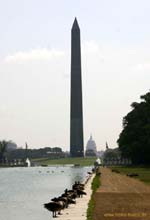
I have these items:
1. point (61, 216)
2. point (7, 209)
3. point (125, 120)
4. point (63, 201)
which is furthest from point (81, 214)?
point (125, 120)

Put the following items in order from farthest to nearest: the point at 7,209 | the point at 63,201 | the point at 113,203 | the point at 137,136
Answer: the point at 137,136, the point at 7,209, the point at 113,203, the point at 63,201

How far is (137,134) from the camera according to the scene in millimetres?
135750

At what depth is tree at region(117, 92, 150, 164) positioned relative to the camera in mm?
131250

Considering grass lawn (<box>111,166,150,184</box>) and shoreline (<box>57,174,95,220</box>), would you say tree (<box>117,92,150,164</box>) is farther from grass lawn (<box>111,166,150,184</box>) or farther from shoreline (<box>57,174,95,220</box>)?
shoreline (<box>57,174,95,220</box>)

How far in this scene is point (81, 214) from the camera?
1216 inches

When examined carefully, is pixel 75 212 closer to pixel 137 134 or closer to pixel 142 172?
pixel 142 172

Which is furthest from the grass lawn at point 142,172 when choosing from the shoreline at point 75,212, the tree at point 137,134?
the shoreline at point 75,212

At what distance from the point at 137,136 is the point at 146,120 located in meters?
4.66

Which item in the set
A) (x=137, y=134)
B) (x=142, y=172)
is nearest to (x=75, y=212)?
(x=142, y=172)

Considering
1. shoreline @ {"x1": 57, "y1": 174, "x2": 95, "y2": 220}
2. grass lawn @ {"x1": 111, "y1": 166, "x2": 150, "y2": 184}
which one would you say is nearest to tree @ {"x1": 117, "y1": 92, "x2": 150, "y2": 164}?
grass lawn @ {"x1": 111, "y1": 166, "x2": 150, "y2": 184}

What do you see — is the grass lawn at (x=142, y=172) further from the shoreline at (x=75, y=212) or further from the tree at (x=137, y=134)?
the shoreline at (x=75, y=212)

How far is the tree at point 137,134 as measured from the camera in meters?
131

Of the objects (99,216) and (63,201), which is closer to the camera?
(99,216)

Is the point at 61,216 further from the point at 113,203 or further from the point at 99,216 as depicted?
the point at 113,203
